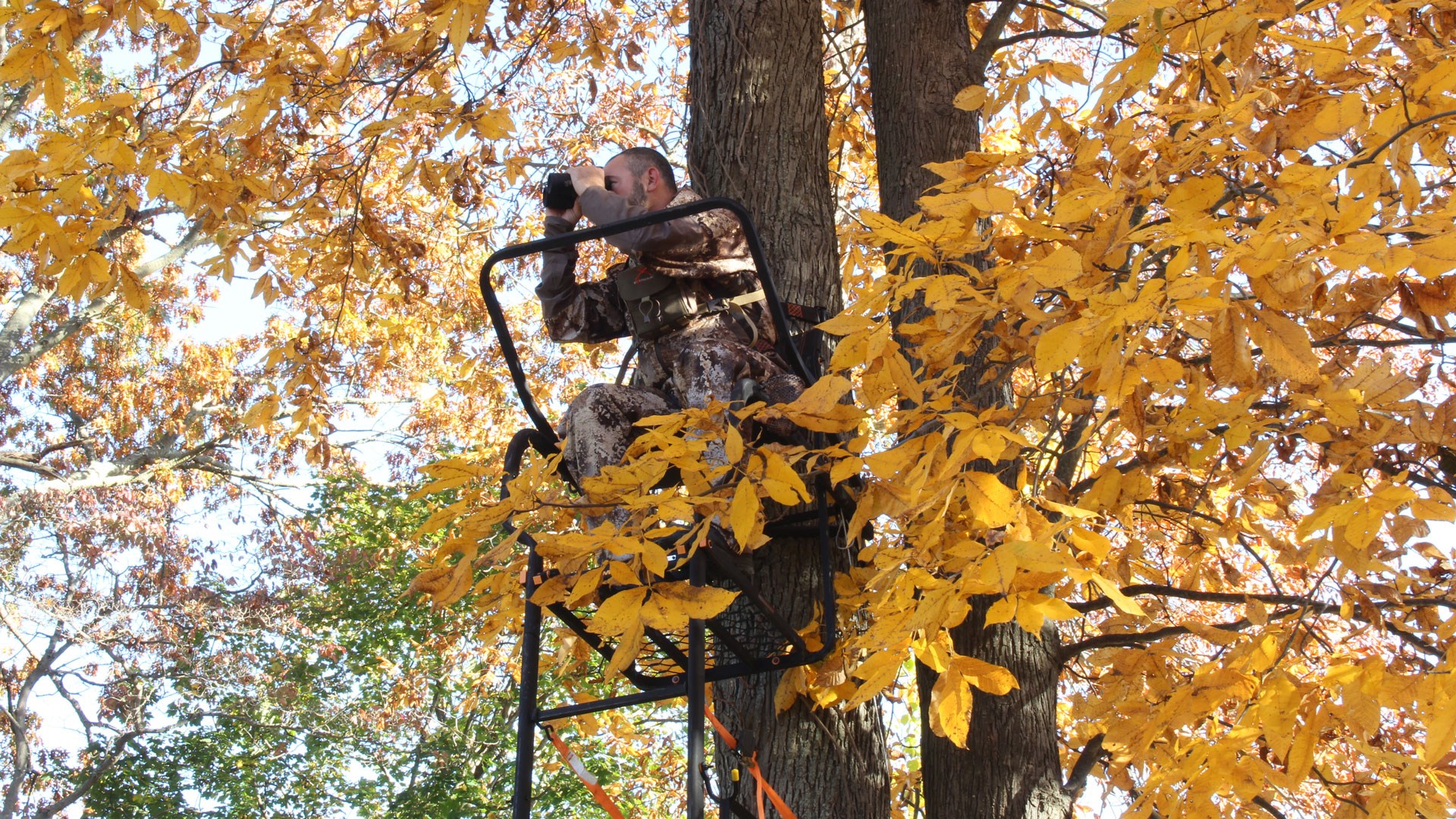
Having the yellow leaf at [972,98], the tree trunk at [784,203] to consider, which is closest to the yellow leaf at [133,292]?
the tree trunk at [784,203]

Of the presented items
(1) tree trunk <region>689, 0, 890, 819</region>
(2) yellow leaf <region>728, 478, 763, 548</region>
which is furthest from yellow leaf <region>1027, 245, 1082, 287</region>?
(1) tree trunk <region>689, 0, 890, 819</region>

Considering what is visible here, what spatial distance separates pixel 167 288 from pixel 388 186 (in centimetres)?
443

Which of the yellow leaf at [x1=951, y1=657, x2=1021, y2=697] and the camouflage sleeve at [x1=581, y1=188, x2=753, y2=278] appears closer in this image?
the yellow leaf at [x1=951, y1=657, x2=1021, y2=697]

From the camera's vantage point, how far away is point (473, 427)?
33.8 feet

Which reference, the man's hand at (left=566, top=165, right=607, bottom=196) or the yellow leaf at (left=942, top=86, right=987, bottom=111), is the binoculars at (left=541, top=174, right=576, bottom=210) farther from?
the yellow leaf at (left=942, top=86, right=987, bottom=111)

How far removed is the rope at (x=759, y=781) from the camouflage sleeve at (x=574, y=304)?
1073 mm

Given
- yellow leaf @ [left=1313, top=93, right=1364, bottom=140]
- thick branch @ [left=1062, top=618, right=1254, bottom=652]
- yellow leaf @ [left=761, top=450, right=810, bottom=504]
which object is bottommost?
yellow leaf @ [left=761, top=450, right=810, bottom=504]

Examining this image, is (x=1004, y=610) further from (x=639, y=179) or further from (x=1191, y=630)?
(x=639, y=179)

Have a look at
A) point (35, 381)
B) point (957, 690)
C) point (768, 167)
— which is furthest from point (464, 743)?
point (957, 690)

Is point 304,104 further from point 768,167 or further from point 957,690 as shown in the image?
point 957,690

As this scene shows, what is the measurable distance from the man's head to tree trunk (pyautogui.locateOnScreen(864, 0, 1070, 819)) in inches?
36.6

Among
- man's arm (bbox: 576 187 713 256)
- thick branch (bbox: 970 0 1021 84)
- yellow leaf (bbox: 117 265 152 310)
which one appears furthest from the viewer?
thick branch (bbox: 970 0 1021 84)

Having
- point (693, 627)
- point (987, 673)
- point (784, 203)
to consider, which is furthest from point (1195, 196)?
point (784, 203)

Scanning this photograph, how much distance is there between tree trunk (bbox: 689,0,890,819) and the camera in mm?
2938
